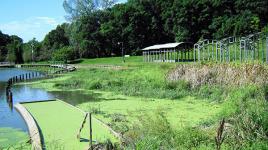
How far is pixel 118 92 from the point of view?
2894 centimetres

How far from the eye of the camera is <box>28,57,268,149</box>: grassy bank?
10.0m

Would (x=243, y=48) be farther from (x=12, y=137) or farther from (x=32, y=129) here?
(x=12, y=137)

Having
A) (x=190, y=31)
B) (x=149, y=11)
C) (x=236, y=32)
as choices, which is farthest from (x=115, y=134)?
(x=149, y=11)

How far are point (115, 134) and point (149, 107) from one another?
25.0 ft

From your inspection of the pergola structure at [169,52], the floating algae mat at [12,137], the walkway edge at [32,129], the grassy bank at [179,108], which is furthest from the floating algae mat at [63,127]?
the pergola structure at [169,52]

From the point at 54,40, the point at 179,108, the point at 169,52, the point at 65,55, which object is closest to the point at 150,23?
the point at 65,55

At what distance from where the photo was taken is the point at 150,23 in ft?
303

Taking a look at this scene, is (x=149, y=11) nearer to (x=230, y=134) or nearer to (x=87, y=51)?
(x=87, y=51)

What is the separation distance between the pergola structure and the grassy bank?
72.0 feet

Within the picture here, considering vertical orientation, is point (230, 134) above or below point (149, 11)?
below

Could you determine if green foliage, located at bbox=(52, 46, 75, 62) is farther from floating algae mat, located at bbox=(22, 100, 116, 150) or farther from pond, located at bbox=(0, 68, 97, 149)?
floating algae mat, located at bbox=(22, 100, 116, 150)

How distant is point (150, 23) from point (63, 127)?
255ft

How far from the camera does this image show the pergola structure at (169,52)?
187 feet

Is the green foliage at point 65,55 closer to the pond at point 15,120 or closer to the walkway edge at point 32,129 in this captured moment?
the pond at point 15,120
